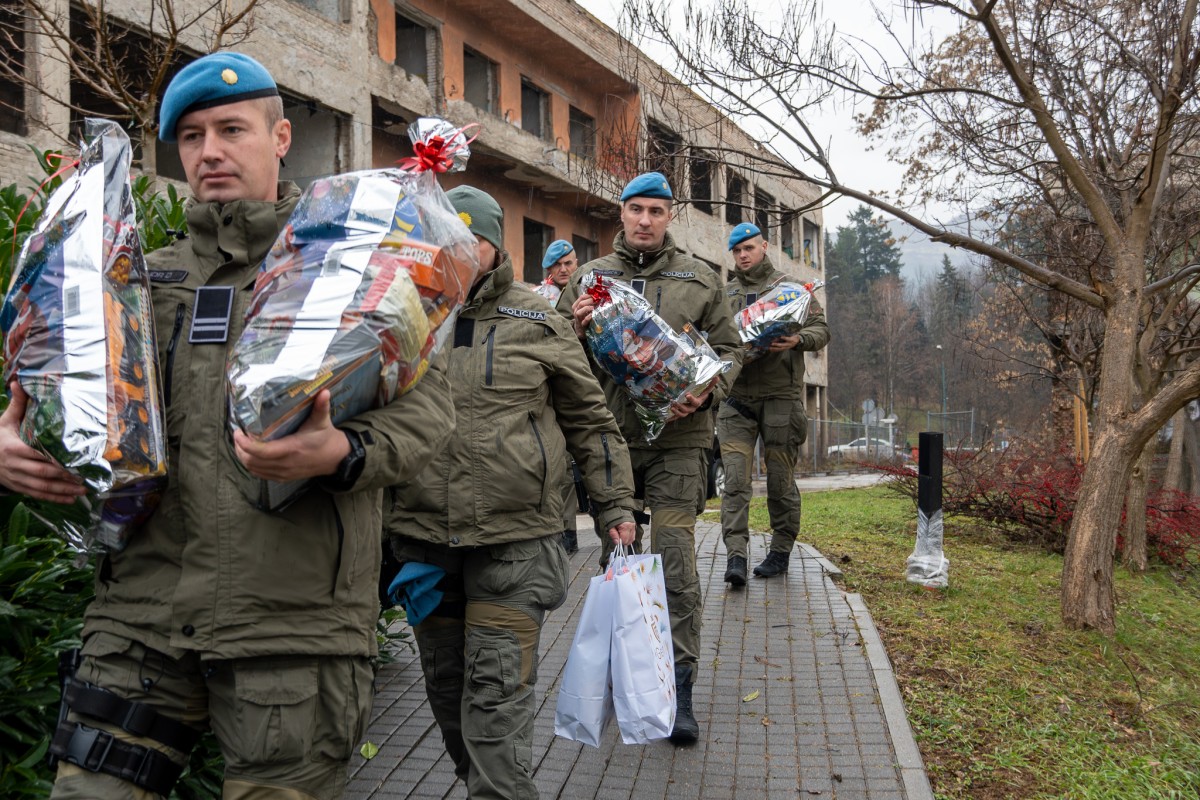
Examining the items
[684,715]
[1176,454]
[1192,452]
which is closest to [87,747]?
[684,715]

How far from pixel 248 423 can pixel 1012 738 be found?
4.30m

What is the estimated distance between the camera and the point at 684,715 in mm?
4695

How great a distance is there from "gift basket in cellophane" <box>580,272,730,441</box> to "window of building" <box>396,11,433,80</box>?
52.4 ft

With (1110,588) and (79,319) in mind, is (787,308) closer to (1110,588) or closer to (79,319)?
(1110,588)

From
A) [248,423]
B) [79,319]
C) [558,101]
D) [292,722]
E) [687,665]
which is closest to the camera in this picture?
[248,423]

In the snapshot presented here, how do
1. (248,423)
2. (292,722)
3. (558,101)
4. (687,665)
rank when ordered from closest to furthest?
(248,423), (292,722), (687,665), (558,101)

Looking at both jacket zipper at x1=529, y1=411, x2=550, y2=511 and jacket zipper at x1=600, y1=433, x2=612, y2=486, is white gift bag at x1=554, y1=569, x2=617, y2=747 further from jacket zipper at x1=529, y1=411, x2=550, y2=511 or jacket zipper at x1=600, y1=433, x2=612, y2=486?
jacket zipper at x1=529, y1=411, x2=550, y2=511

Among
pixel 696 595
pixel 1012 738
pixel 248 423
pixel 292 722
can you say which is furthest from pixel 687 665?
pixel 248 423

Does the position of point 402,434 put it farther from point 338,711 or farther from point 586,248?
point 586,248

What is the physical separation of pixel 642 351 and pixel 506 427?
150cm

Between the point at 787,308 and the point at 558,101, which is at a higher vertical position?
the point at 558,101

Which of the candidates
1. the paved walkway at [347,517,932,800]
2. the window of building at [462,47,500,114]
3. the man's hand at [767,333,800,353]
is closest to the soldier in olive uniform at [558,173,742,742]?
the paved walkway at [347,517,932,800]

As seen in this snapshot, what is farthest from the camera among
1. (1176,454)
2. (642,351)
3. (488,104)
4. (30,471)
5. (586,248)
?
(586,248)

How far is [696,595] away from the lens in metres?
4.79
